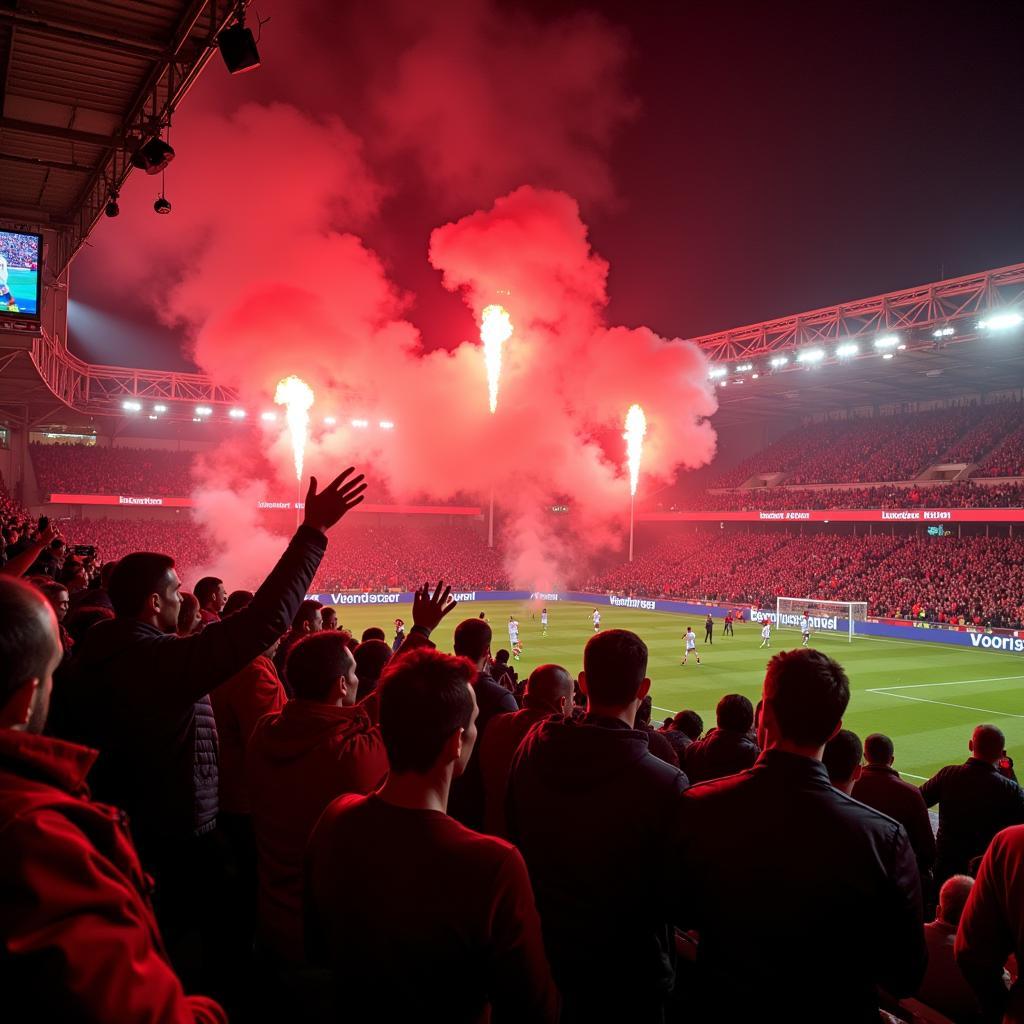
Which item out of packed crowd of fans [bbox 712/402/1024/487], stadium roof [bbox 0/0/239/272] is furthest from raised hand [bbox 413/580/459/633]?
packed crowd of fans [bbox 712/402/1024/487]

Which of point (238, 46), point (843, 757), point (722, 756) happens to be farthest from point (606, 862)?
point (238, 46)

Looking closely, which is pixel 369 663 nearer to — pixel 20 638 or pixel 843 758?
pixel 843 758

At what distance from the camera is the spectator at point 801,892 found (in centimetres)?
263

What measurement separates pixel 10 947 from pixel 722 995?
8.06ft

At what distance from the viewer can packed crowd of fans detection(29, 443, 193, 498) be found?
171 feet

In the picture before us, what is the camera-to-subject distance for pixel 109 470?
5506 centimetres

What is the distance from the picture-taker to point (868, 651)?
31953 mm

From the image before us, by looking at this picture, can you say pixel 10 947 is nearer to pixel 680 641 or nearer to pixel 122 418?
pixel 680 641

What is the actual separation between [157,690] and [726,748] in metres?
4.60

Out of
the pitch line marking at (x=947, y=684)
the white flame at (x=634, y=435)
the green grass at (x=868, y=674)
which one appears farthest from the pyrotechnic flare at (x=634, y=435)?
the pitch line marking at (x=947, y=684)

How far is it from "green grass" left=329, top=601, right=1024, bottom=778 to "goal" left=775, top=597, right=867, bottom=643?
4.87 ft

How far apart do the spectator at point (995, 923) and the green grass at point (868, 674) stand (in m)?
14.3

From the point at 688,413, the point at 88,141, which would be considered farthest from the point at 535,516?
the point at 88,141

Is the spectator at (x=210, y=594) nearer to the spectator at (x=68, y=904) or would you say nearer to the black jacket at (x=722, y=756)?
the black jacket at (x=722, y=756)
